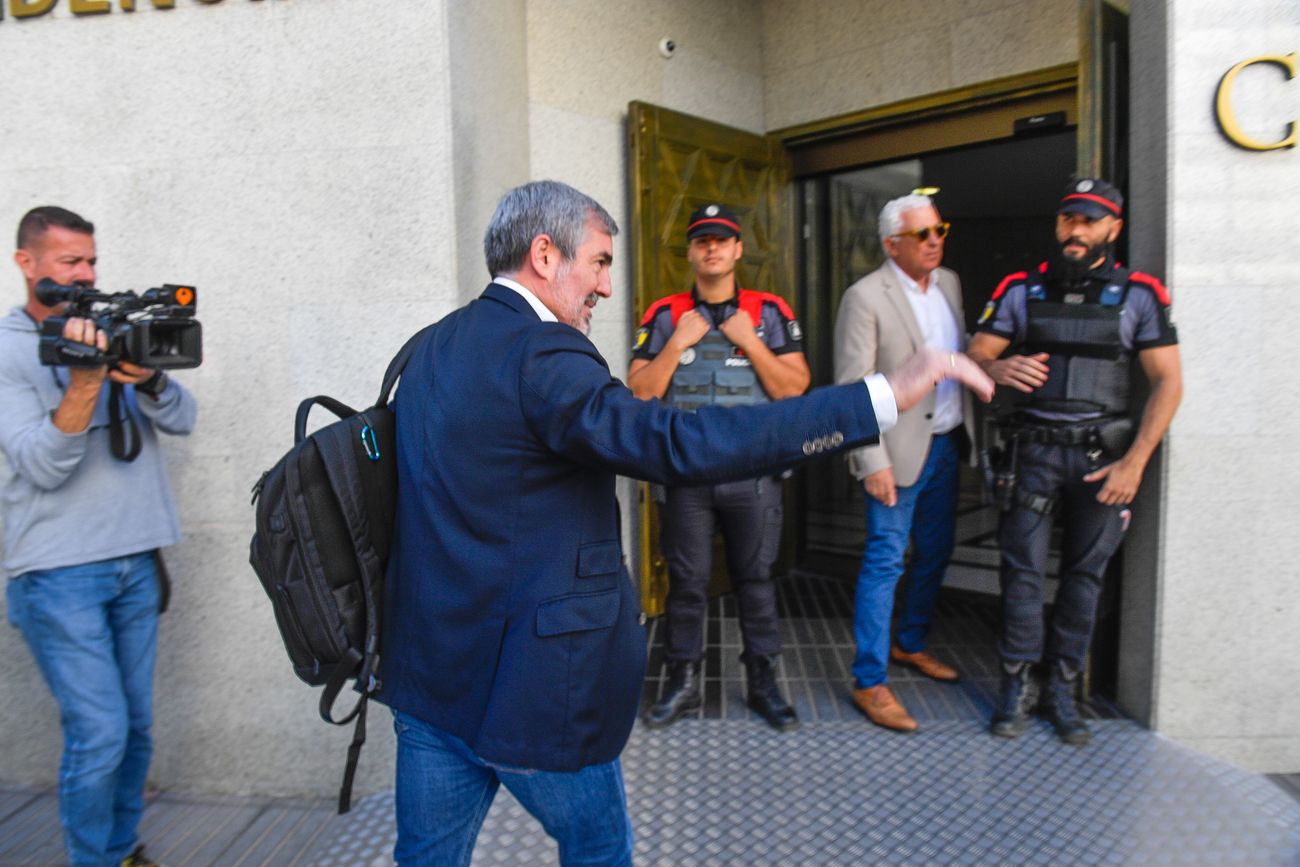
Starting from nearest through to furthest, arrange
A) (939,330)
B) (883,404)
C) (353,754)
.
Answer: (883,404) → (353,754) → (939,330)

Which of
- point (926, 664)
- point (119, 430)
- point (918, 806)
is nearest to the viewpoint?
point (119, 430)

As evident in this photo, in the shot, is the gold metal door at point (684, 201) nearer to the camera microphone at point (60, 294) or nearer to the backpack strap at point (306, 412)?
the camera microphone at point (60, 294)

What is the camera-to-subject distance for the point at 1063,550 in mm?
3584

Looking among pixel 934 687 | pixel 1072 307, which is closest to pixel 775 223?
pixel 1072 307

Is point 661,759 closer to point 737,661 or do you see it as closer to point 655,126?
point 737,661

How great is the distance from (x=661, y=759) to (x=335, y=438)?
2.18 m

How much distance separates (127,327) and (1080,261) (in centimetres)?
313

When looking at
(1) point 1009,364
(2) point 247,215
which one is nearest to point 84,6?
(2) point 247,215

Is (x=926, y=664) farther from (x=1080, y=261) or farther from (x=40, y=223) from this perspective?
(x=40, y=223)

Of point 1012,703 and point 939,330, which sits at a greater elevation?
point 939,330

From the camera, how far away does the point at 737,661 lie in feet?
14.7

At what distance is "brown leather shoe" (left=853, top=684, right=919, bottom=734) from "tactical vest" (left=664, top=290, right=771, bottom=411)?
4.29 ft

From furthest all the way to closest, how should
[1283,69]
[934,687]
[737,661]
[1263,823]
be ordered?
[737,661]
[934,687]
[1283,69]
[1263,823]

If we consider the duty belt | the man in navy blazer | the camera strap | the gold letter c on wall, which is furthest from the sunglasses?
the camera strap
